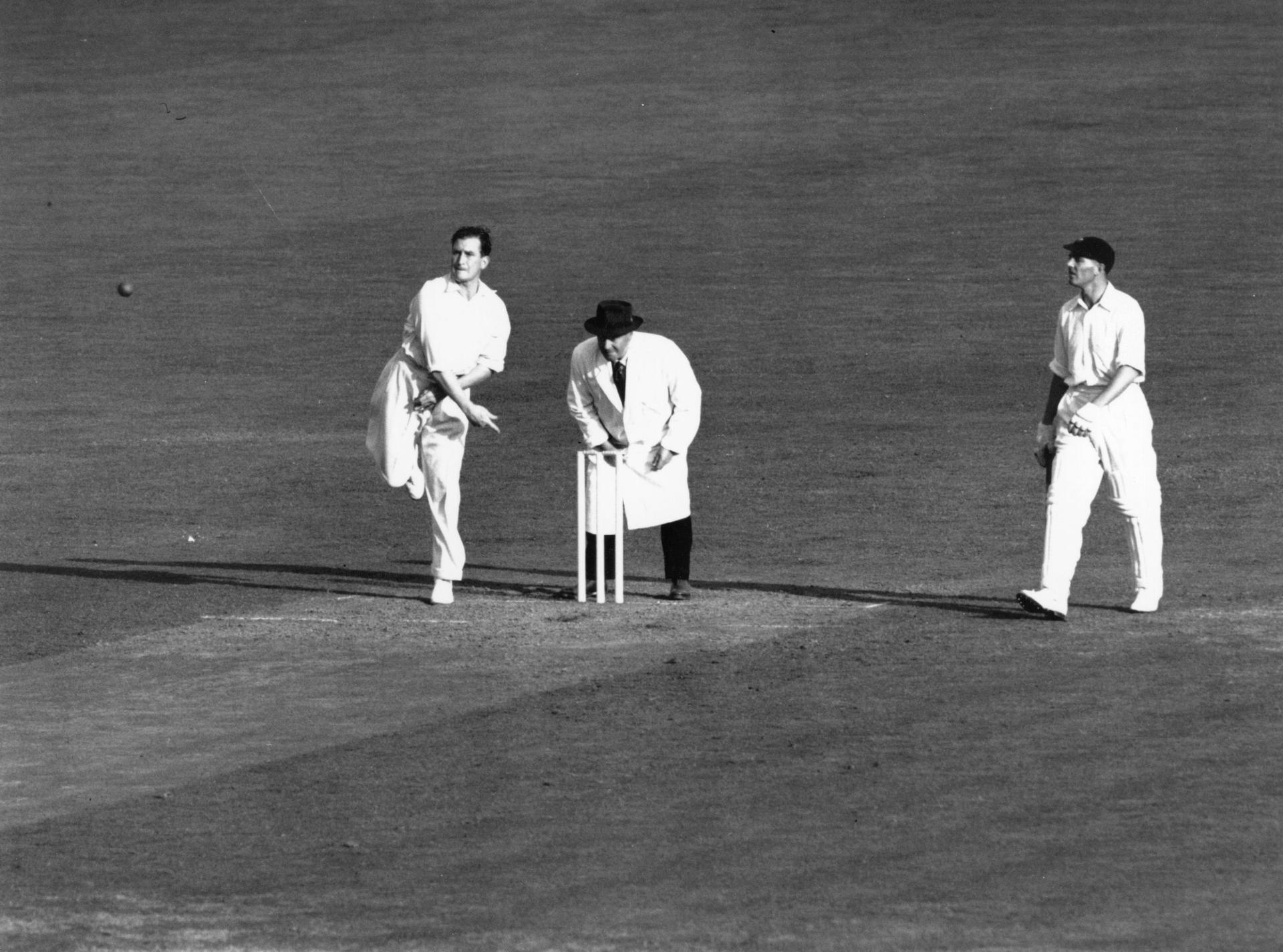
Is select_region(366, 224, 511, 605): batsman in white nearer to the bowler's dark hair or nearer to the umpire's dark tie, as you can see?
the bowler's dark hair

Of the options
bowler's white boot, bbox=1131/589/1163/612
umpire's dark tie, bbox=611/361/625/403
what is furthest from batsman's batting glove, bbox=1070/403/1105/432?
umpire's dark tie, bbox=611/361/625/403

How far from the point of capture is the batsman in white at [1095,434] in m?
12.1

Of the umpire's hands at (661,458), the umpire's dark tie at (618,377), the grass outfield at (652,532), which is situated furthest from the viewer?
the umpire's dark tie at (618,377)

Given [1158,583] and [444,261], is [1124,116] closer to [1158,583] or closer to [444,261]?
[444,261]

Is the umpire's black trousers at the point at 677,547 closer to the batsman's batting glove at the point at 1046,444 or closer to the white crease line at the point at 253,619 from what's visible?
the white crease line at the point at 253,619

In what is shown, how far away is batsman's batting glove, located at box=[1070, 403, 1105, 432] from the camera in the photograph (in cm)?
1225

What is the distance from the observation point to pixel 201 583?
1422cm

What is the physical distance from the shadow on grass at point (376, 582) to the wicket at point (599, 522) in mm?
323

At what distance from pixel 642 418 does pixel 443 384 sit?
114 centimetres

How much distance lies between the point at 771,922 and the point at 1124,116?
104 feet

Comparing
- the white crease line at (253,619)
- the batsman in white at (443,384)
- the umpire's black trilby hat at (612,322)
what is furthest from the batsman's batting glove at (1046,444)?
the white crease line at (253,619)

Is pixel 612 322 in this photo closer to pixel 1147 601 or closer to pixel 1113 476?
pixel 1113 476

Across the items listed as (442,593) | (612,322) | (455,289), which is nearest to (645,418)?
(612,322)

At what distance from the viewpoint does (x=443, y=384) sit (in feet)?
42.9
